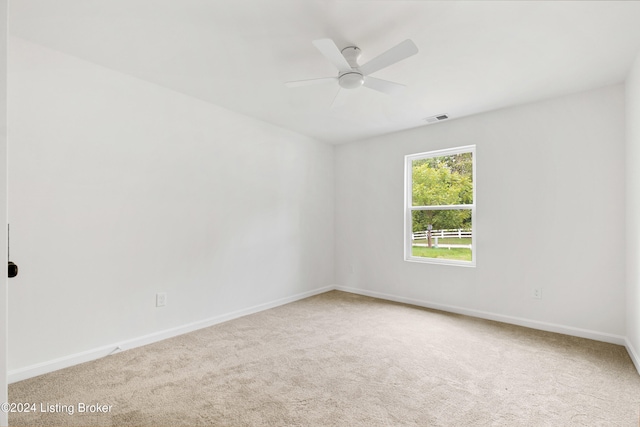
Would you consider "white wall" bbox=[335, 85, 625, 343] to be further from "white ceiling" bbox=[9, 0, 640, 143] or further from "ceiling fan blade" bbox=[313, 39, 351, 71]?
"ceiling fan blade" bbox=[313, 39, 351, 71]

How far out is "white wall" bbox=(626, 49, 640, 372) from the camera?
7.75 feet

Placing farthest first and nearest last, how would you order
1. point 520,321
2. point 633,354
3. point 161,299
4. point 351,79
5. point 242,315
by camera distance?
point 242,315
point 520,321
point 161,299
point 633,354
point 351,79

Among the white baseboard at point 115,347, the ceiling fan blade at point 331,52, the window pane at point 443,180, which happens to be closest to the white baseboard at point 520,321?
the window pane at point 443,180

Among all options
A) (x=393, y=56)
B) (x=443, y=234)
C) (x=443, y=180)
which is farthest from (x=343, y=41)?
(x=443, y=234)

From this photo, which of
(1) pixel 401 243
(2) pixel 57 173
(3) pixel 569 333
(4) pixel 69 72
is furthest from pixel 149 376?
(3) pixel 569 333

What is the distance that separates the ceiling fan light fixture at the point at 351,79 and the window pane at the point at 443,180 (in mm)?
2165

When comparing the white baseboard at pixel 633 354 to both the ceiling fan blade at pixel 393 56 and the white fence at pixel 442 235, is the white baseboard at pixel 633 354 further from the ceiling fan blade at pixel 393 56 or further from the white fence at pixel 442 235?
the ceiling fan blade at pixel 393 56

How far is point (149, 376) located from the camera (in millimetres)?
2213

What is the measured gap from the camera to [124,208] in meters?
2.72

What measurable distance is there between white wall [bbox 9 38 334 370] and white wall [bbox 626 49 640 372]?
3.45 m

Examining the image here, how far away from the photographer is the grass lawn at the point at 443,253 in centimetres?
384

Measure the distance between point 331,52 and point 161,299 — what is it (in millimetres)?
2603

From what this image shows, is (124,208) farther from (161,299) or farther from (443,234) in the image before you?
(443,234)

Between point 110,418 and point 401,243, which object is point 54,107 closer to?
point 110,418
